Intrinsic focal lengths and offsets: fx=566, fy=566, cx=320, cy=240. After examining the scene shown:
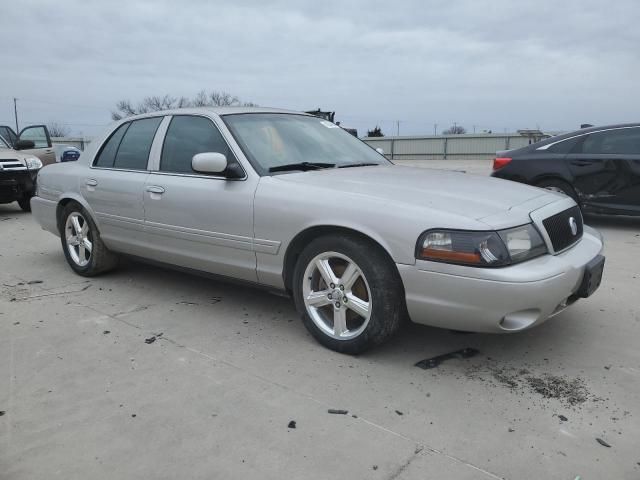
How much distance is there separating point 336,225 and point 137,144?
7.60 ft

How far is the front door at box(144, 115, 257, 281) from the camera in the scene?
3783 mm

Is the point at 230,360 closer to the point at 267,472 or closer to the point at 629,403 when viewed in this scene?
the point at 267,472

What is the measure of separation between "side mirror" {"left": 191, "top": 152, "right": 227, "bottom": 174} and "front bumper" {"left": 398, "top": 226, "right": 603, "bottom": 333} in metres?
1.41

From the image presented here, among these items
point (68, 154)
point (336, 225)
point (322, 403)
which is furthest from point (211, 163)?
point (68, 154)

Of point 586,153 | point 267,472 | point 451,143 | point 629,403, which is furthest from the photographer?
point 451,143

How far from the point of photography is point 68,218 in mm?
5406

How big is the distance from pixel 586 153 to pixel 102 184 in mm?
5973

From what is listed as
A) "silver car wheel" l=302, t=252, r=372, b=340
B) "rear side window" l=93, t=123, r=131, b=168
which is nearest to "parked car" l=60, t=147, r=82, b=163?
"rear side window" l=93, t=123, r=131, b=168

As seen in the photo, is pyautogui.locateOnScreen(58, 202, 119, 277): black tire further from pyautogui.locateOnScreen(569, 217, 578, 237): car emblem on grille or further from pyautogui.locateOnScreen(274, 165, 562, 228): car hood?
pyautogui.locateOnScreen(569, 217, 578, 237): car emblem on grille

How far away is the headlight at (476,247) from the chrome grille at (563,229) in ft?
0.91

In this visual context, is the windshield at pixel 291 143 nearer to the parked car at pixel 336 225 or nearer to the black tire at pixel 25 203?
the parked car at pixel 336 225

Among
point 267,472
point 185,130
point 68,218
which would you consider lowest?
point 267,472

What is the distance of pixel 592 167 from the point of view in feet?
24.0

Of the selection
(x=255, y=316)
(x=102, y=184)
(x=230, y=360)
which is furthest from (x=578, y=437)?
(x=102, y=184)
